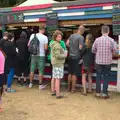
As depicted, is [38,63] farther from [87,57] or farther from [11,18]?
[11,18]

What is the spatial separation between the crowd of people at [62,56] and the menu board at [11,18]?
37.0 inches

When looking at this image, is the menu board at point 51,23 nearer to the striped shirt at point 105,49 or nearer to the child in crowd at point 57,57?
the child in crowd at point 57,57

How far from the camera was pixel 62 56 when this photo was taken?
689 cm

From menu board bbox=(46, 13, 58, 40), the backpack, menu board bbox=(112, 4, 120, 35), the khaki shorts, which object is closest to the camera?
menu board bbox=(112, 4, 120, 35)

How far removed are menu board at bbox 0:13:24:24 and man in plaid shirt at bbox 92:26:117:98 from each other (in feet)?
10.3

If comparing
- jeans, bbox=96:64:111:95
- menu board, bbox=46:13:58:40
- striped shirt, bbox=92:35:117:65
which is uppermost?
menu board, bbox=46:13:58:40

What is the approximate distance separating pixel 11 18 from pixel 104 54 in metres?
3.86

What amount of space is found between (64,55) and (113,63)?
1.41 metres

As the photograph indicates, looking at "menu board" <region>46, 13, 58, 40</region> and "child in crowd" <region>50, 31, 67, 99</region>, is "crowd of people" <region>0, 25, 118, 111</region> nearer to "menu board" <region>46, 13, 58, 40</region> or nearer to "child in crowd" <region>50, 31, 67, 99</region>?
"child in crowd" <region>50, 31, 67, 99</region>

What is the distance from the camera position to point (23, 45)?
8391mm

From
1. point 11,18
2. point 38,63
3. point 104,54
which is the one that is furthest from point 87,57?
point 11,18

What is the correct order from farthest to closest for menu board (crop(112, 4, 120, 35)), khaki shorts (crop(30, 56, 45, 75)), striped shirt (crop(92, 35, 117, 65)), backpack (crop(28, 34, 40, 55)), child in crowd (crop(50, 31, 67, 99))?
1. khaki shorts (crop(30, 56, 45, 75))
2. backpack (crop(28, 34, 40, 55))
3. menu board (crop(112, 4, 120, 35))
4. child in crowd (crop(50, 31, 67, 99))
5. striped shirt (crop(92, 35, 117, 65))

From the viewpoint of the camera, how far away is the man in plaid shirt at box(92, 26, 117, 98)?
6.75 meters

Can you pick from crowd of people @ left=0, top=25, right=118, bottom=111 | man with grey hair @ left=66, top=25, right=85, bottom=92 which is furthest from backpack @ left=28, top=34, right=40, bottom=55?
man with grey hair @ left=66, top=25, right=85, bottom=92
